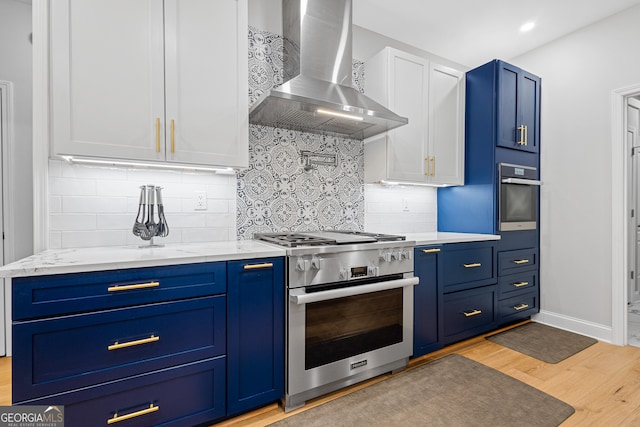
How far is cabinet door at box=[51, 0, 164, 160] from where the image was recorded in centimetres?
152

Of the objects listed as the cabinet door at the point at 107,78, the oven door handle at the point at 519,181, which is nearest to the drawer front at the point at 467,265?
the oven door handle at the point at 519,181

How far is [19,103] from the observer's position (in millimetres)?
2410

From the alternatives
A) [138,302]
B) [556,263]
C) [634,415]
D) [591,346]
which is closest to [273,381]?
[138,302]

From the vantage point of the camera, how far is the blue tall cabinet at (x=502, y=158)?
282 cm

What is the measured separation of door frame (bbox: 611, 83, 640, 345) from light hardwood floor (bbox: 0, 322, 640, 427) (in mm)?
239

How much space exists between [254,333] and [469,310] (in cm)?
192

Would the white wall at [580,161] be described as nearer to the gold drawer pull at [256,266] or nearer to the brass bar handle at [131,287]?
the gold drawer pull at [256,266]

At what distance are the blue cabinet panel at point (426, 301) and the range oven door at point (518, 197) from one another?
3.29 ft

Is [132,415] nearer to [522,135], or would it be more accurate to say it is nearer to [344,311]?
[344,311]

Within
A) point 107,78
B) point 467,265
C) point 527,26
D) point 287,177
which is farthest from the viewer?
point 527,26

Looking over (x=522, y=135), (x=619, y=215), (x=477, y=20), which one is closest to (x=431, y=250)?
(x=522, y=135)

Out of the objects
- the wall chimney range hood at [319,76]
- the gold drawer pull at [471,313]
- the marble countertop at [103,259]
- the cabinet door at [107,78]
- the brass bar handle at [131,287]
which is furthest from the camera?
the gold drawer pull at [471,313]

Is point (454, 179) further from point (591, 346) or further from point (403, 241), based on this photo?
point (591, 346)

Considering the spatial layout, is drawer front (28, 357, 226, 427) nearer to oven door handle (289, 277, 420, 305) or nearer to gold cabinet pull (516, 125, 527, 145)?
oven door handle (289, 277, 420, 305)
